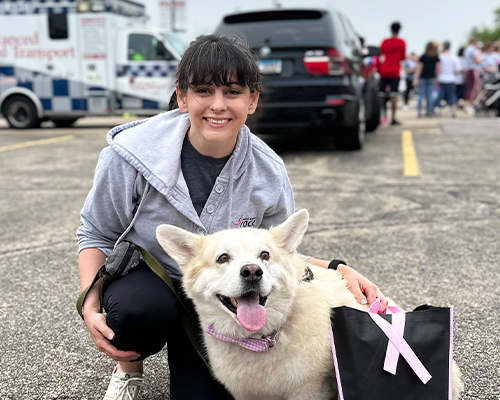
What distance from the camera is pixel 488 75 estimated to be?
17062mm

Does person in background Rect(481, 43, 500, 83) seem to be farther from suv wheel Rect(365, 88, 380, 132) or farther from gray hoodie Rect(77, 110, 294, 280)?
gray hoodie Rect(77, 110, 294, 280)

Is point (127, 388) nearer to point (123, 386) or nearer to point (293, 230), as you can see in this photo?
point (123, 386)

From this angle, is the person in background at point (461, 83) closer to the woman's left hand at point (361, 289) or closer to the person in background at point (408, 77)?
the person in background at point (408, 77)

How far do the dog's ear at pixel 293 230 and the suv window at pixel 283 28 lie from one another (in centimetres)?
585

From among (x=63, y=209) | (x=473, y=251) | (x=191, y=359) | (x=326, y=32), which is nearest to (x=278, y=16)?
(x=326, y=32)

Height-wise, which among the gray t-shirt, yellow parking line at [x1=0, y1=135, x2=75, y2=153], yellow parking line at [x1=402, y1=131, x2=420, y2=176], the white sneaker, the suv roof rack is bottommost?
yellow parking line at [x1=0, y1=135, x2=75, y2=153]

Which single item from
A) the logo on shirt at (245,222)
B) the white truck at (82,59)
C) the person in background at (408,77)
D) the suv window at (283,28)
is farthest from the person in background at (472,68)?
the logo on shirt at (245,222)

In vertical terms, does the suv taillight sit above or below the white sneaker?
above

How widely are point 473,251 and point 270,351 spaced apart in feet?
8.79

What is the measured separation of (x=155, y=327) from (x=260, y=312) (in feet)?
1.58

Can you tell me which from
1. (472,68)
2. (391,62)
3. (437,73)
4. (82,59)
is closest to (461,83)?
(472,68)

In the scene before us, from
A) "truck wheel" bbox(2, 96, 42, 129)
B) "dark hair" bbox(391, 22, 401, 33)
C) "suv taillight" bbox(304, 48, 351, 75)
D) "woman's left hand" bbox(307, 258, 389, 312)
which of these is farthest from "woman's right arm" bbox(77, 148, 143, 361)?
"truck wheel" bbox(2, 96, 42, 129)

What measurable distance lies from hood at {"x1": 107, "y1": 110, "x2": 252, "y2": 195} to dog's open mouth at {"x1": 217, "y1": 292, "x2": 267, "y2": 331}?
57 centimetres

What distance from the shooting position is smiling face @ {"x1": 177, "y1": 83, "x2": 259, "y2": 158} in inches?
92.0
